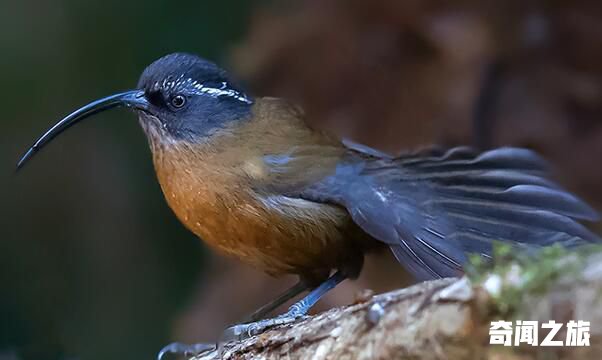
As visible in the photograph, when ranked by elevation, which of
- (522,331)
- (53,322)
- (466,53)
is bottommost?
(53,322)

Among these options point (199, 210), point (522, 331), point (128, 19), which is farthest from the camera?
point (128, 19)

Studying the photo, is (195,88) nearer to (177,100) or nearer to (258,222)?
(177,100)

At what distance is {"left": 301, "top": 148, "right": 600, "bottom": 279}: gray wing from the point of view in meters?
2.56

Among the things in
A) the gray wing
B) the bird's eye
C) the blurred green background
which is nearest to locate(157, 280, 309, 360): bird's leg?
the gray wing

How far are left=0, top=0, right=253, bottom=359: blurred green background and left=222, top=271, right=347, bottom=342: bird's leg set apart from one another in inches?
74.7

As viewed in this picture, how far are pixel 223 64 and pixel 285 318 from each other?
204 centimetres

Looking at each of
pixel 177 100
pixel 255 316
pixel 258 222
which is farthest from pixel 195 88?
pixel 255 316

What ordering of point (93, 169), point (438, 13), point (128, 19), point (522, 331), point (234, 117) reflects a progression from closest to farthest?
point (522, 331) < point (234, 117) < point (438, 13) < point (128, 19) < point (93, 169)

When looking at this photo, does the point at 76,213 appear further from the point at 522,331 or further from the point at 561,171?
the point at 522,331

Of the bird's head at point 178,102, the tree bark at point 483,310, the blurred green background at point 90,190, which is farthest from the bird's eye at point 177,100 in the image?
the blurred green background at point 90,190

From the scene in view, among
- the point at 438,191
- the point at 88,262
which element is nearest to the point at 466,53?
the point at 438,191

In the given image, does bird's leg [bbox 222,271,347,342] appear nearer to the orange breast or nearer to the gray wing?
the orange breast

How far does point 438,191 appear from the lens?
2703 mm

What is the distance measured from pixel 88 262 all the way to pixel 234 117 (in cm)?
217
